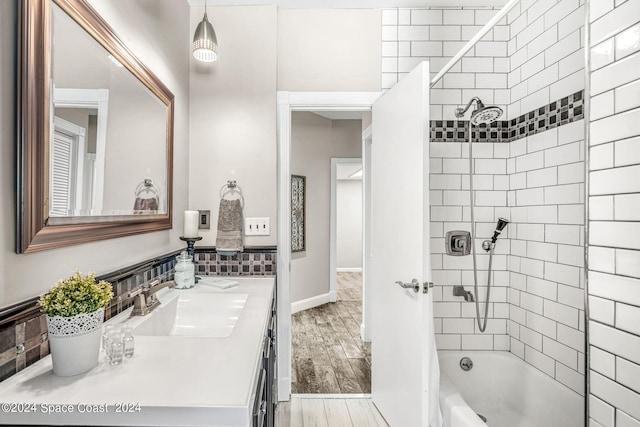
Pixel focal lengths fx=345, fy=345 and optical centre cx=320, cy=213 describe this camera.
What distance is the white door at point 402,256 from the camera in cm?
159

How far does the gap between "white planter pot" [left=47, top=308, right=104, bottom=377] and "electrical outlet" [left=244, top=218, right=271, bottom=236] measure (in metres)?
1.35

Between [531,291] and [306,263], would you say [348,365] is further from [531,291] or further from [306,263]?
[306,263]

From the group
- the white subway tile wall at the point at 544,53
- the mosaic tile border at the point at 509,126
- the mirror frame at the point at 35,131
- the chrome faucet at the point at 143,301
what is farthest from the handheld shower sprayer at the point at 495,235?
the mirror frame at the point at 35,131

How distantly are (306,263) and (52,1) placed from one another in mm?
3800

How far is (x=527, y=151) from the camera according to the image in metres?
1.97

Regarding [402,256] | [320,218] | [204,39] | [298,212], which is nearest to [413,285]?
[402,256]

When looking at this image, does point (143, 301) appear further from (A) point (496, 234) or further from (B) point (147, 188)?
(A) point (496, 234)

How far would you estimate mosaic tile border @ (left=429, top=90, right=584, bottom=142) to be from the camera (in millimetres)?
1700

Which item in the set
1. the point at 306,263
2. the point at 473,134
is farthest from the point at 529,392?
the point at 306,263

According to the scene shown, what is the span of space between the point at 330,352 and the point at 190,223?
1.81m

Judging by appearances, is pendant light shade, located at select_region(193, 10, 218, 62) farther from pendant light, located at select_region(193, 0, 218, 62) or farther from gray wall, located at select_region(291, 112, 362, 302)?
gray wall, located at select_region(291, 112, 362, 302)

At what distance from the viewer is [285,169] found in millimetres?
2260

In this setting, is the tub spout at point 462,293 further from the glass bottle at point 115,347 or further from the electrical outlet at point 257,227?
the glass bottle at point 115,347

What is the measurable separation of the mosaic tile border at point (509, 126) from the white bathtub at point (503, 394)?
1315 millimetres
